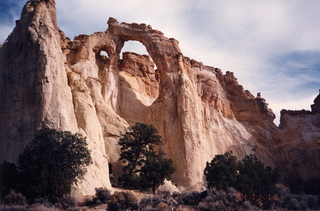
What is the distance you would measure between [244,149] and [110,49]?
75.5 feet

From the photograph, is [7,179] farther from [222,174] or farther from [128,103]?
[128,103]

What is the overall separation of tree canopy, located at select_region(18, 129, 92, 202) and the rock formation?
2.44 metres

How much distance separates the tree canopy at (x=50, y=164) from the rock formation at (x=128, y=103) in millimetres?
2436

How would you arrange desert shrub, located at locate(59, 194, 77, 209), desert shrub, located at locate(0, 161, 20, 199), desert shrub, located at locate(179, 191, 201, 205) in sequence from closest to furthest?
1. desert shrub, located at locate(59, 194, 77, 209)
2. desert shrub, located at locate(0, 161, 20, 199)
3. desert shrub, located at locate(179, 191, 201, 205)

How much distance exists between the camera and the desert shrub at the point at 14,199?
48.8ft

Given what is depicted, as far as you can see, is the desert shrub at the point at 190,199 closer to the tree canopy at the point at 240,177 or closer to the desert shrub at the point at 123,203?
the tree canopy at the point at 240,177

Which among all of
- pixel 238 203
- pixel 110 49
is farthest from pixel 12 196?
pixel 110 49

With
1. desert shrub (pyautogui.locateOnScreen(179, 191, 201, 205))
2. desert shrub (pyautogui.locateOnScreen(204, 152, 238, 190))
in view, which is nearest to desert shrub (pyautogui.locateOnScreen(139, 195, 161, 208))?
desert shrub (pyautogui.locateOnScreen(179, 191, 201, 205))

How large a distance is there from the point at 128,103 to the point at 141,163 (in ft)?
48.4

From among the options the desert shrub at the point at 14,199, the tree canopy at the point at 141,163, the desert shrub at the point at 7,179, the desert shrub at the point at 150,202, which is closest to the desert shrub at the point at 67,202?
the desert shrub at the point at 14,199

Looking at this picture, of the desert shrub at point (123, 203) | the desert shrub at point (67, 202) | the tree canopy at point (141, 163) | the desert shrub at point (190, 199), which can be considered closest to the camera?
the desert shrub at point (123, 203)

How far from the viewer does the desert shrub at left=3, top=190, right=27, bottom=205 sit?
1488 cm

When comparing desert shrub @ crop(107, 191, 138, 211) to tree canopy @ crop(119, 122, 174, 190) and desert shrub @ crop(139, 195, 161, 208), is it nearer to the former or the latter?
desert shrub @ crop(139, 195, 161, 208)

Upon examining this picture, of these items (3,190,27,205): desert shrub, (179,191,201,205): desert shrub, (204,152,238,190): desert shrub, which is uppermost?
(204,152,238,190): desert shrub
